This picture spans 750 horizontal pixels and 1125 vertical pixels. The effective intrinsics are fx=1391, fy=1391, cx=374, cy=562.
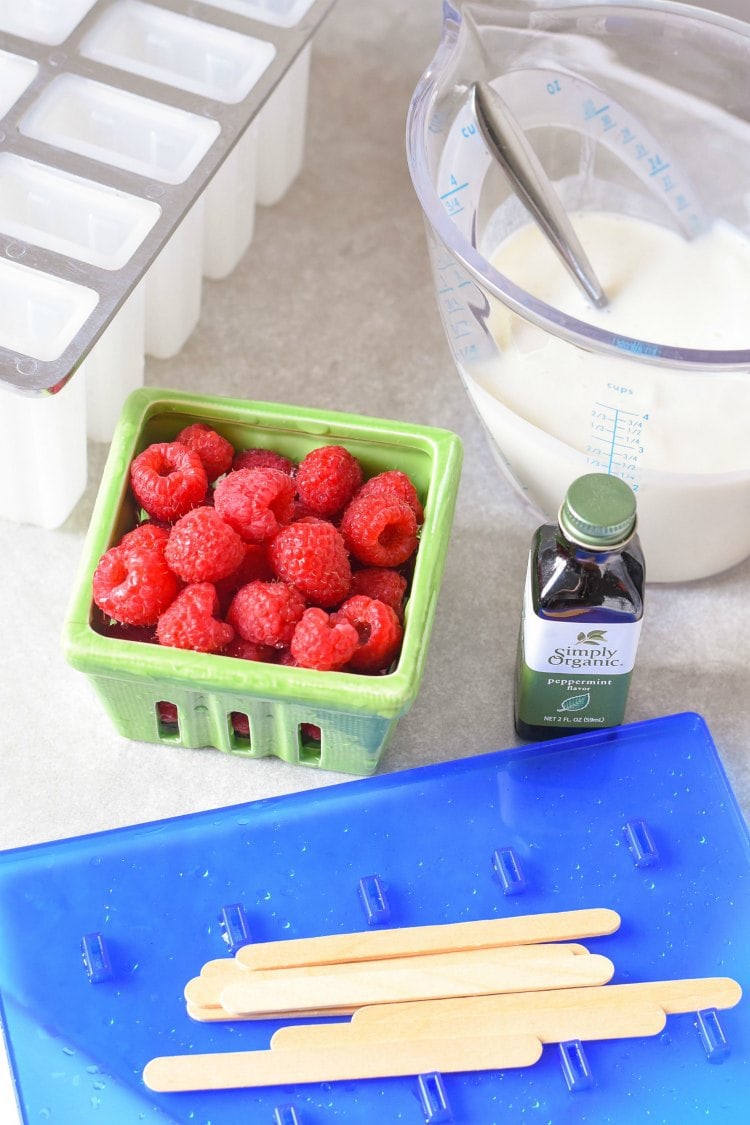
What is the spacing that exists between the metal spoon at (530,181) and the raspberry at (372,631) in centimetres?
31

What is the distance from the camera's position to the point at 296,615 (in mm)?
873

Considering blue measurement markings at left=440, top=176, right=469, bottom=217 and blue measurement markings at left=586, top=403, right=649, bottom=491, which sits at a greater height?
blue measurement markings at left=440, top=176, right=469, bottom=217

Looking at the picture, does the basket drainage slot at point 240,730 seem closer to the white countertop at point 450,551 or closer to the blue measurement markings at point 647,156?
the white countertop at point 450,551

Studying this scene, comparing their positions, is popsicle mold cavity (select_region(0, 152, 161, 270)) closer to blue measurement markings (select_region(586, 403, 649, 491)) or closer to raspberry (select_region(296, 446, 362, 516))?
raspberry (select_region(296, 446, 362, 516))

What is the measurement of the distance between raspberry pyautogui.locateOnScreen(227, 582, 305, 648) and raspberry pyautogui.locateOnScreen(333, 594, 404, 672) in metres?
0.03

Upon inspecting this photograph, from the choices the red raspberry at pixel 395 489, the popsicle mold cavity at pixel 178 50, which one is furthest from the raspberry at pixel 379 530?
the popsicle mold cavity at pixel 178 50

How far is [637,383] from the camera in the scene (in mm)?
904

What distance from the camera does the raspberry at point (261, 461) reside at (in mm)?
966

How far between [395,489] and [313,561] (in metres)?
0.09

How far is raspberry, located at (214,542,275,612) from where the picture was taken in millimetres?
909

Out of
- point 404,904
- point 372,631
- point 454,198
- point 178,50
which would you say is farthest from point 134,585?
point 178,50

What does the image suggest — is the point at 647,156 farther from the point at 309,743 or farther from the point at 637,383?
the point at 309,743

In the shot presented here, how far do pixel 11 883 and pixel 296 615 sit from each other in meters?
0.26

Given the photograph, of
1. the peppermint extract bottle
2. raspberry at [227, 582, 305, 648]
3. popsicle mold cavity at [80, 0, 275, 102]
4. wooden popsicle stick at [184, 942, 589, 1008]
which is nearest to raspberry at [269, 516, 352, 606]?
raspberry at [227, 582, 305, 648]
